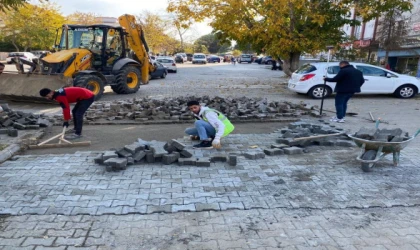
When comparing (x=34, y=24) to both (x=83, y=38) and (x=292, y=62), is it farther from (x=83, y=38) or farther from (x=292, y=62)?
(x=292, y=62)

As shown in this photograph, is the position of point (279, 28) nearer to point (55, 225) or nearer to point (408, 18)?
point (408, 18)

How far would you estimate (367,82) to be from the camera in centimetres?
1358

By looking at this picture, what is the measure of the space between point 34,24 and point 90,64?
36.4 m

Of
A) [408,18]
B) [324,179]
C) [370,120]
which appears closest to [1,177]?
[324,179]

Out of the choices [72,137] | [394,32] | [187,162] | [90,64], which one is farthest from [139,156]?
[394,32]

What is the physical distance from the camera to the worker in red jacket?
245 inches

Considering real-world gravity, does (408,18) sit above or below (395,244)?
above

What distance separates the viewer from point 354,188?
4.58 metres

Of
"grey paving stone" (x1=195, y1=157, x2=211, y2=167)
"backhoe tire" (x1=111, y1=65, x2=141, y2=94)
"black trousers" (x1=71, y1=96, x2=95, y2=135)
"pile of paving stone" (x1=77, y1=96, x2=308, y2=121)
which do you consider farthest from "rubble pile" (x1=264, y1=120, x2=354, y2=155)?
"backhoe tire" (x1=111, y1=65, x2=141, y2=94)

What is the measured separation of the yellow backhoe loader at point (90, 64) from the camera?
36.3ft

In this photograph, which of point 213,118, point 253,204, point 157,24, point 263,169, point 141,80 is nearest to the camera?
point 253,204

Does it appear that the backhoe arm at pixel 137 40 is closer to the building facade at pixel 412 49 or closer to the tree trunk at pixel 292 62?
the tree trunk at pixel 292 62

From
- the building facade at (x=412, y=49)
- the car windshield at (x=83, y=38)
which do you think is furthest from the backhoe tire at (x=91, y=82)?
the building facade at (x=412, y=49)

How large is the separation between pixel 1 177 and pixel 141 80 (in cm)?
1103
